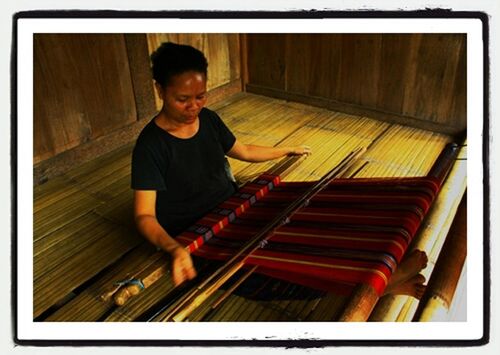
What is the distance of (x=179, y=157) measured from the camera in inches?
41.2

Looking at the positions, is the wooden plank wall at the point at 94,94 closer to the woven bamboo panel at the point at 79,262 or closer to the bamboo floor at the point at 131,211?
the bamboo floor at the point at 131,211

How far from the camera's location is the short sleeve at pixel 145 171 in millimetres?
970

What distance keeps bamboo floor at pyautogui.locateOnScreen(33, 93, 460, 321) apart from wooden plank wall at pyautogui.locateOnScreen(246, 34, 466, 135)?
0.20ft

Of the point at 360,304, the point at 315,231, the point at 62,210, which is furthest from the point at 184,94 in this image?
the point at 62,210

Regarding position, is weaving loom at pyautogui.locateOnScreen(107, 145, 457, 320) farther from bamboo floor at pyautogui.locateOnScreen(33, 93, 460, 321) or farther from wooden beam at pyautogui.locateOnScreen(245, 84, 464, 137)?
wooden beam at pyautogui.locateOnScreen(245, 84, 464, 137)

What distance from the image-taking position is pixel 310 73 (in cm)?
189

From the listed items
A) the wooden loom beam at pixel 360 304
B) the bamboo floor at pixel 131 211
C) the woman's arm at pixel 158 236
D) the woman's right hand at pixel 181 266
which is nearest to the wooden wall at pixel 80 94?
the bamboo floor at pixel 131 211

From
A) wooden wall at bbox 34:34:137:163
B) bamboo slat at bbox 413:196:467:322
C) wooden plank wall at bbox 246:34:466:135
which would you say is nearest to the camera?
bamboo slat at bbox 413:196:467:322

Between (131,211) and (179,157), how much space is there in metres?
0.41

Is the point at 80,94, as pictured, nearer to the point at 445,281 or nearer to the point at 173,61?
the point at 173,61

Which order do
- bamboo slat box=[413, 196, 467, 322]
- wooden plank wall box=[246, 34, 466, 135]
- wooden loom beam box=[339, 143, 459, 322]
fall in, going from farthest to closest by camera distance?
wooden plank wall box=[246, 34, 466, 135], bamboo slat box=[413, 196, 467, 322], wooden loom beam box=[339, 143, 459, 322]

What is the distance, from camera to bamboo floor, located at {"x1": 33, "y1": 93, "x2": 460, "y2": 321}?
1006mm

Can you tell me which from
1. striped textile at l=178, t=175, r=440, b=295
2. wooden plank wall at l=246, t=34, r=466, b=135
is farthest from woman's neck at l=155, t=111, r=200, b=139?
wooden plank wall at l=246, t=34, r=466, b=135

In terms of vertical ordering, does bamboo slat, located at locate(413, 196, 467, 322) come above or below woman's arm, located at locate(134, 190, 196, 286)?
below
